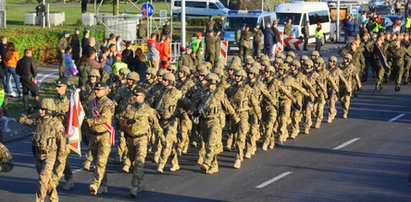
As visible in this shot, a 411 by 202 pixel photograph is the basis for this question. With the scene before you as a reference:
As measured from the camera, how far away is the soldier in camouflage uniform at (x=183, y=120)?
18.2 metres

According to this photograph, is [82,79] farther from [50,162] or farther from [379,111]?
[50,162]

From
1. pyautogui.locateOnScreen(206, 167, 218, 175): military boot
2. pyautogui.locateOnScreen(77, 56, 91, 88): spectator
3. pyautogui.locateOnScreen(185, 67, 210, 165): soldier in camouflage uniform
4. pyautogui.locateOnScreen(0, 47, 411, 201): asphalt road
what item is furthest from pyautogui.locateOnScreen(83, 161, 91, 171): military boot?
pyautogui.locateOnScreen(77, 56, 91, 88): spectator

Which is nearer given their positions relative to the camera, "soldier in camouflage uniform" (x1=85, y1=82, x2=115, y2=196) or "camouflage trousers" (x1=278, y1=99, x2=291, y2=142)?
"soldier in camouflage uniform" (x1=85, y1=82, x2=115, y2=196)

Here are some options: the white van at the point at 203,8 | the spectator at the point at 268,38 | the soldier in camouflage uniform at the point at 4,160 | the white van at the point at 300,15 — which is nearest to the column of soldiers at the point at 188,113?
the soldier in camouflage uniform at the point at 4,160

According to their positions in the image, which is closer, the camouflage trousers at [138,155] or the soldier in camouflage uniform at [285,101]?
the camouflage trousers at [138,155]

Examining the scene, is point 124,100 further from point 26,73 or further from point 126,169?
point 26,73

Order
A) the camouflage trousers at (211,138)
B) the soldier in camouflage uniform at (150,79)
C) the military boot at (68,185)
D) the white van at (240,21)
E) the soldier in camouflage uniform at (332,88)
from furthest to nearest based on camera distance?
the white van at (240,21) < the soldier in camouflage uniform at (332,88) < the soldier in camouflage uniform at (150,79) < the camouflage trousers at (211,138) < the military boot at (68,185)

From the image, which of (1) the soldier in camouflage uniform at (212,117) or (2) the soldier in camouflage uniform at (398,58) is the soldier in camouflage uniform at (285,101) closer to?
(1) the soldier in camouflage uniform at (212,117)

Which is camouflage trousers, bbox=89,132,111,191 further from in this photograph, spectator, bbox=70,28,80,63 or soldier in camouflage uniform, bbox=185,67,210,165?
spectator, bbox=70,28,80,63

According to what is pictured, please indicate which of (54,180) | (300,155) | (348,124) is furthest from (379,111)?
(54,180)

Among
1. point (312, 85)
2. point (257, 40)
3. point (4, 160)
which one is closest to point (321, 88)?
point (312, 85)

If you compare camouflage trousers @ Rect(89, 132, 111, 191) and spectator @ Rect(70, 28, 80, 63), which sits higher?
spectator @ Rect(70, 28, 80, 63)

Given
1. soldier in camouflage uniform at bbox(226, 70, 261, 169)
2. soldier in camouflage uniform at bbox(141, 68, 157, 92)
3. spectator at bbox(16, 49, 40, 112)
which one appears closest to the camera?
soldier in camouflage uniform at bbox(226, 70, 261, 169)

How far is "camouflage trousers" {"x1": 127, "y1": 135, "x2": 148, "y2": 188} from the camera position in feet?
50.1
